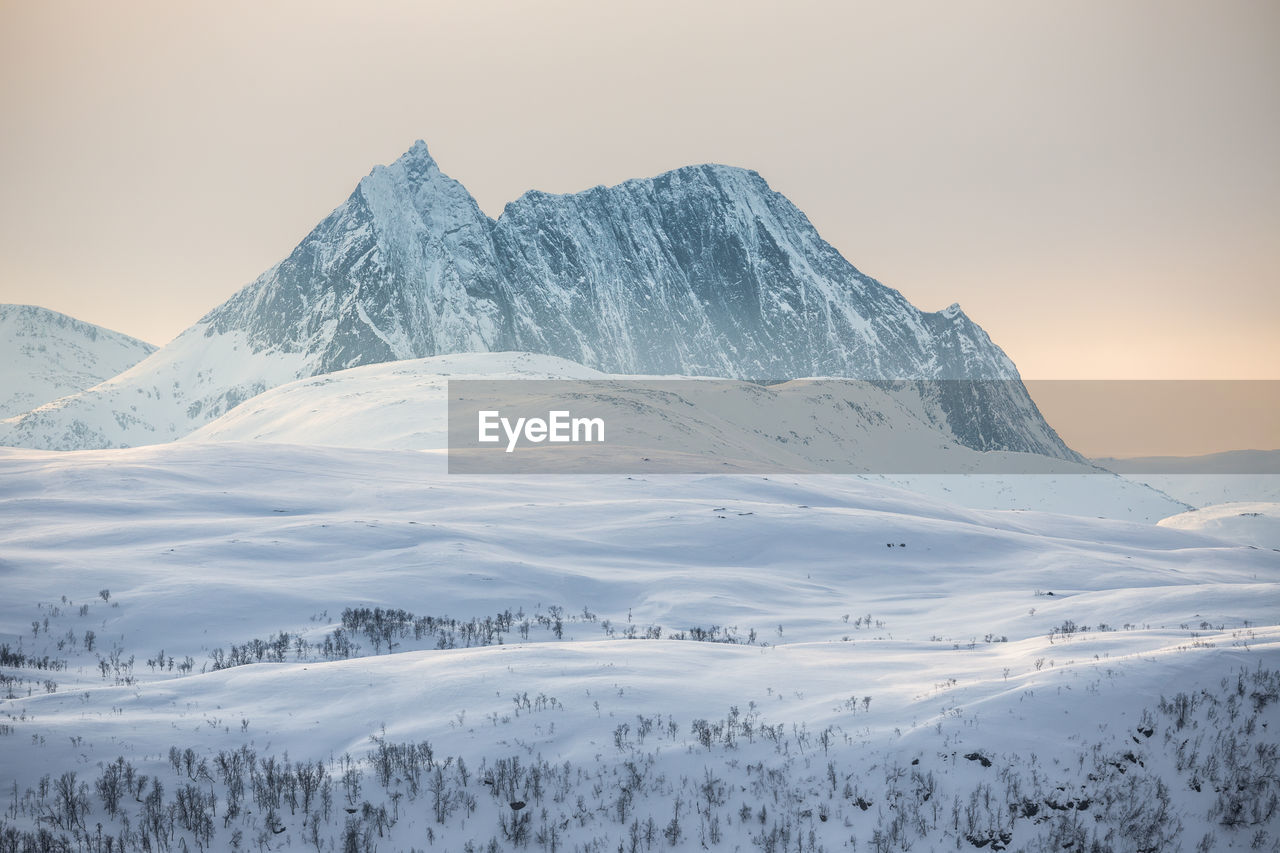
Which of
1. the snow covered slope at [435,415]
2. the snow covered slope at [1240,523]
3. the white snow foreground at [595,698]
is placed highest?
the snow covered slope at [435,415]

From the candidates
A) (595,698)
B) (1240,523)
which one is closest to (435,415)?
(1240,523)

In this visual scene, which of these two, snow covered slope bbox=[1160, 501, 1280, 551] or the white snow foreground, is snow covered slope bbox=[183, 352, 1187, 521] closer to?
the white snow foreground

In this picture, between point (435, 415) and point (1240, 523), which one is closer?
point (1240, 523)

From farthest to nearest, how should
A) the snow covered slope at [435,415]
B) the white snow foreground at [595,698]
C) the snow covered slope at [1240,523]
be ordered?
1. the snow covered slope at [1240,523]
2. the snow covered slope at [435,415]
3. the white snow foreground at [595,698]

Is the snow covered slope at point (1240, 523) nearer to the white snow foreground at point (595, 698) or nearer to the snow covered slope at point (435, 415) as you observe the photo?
the snow covered slope at point (435, 415)

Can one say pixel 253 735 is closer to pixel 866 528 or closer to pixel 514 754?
pixel 514 754

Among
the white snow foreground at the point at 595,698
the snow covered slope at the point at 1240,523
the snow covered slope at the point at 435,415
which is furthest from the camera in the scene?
the snow covered slope at the point at 1240,523

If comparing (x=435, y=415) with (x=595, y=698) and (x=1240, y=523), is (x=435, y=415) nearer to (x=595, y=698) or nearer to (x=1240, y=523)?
(x=1240, y=523)

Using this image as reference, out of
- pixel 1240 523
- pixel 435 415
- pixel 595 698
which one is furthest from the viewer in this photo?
pixel 435 415

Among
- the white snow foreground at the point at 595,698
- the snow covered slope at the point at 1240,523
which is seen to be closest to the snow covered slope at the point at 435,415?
the white snow foreground at the point at 595,698
